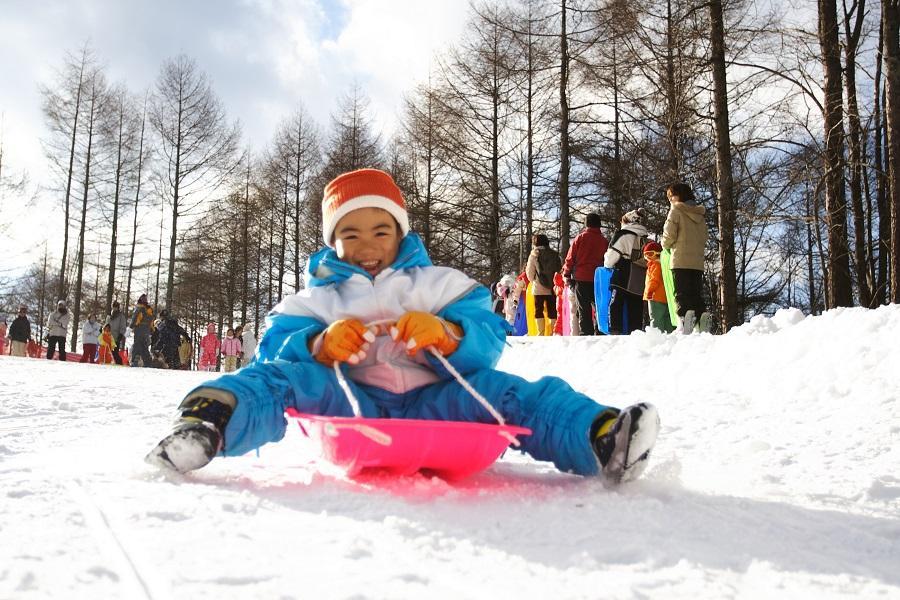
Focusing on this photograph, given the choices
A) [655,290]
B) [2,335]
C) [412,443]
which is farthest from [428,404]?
[2,335]

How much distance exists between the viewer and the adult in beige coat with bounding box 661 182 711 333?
627cm

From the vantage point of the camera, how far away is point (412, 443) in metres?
1.68

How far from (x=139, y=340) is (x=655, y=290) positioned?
1128 centimetres

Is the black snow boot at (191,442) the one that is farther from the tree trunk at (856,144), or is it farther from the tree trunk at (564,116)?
the tree trunk at (564,116)

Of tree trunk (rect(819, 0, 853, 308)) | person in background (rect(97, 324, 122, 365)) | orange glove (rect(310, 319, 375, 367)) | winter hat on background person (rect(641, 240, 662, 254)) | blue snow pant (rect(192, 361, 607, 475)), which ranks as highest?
tree trunk (rect(819, 0, 853, 308))

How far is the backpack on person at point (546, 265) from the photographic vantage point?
8867 millimetres

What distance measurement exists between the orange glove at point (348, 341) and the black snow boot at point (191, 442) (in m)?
0.40

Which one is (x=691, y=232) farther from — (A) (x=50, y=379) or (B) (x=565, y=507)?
(A) (x=50, y=379)

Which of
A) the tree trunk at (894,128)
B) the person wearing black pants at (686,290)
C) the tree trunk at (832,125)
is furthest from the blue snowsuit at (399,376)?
the tree trunk at (832,125)

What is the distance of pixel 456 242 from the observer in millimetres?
17016

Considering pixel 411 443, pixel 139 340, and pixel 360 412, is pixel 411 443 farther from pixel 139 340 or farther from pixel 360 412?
pixel 139 340

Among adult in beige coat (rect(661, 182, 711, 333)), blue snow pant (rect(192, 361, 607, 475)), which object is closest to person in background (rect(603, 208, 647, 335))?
adult in beige coat (rect(661, 182, 711, 333))

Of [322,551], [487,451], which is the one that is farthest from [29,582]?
[487,451]

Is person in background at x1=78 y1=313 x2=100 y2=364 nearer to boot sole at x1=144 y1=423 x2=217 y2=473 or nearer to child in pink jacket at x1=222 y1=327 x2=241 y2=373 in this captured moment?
child in pink jacket at x1=222 y1=327 x2=241 y2=373
